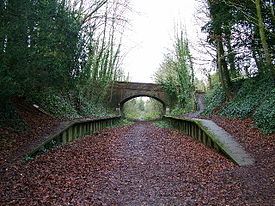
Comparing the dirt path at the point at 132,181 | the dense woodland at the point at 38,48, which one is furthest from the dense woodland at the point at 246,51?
the dense woodland at the point at 38,48

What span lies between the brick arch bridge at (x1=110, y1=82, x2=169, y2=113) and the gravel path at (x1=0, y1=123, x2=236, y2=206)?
2151 cm

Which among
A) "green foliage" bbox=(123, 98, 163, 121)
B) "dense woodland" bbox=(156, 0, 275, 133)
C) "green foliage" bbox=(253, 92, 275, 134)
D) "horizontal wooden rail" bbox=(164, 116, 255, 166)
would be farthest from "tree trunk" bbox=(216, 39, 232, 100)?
"green foliage" bbox=(123, 98, 163, 121)

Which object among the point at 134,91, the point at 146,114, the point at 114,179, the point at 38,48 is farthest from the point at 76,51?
the point at 146,114

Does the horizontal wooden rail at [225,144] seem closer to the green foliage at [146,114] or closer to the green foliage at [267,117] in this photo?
the green foliage at [267,117]

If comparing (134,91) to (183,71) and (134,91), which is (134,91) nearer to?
(134,91)

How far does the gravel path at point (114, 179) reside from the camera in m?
3.43

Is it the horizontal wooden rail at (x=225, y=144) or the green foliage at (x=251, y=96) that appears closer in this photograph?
the horizontal wooden rail at (x=225, y=144)

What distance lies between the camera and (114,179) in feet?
14.5

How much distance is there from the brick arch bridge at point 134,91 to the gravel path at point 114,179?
2151cm

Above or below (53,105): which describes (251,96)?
above

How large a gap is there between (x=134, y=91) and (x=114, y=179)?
2394cm

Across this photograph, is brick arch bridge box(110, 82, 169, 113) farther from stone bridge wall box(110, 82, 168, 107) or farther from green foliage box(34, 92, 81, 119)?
green foliage box(34, 92, 81, 119)

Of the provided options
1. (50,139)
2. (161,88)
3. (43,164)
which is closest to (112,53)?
(161,88)

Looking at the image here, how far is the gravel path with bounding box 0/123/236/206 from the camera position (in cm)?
343
